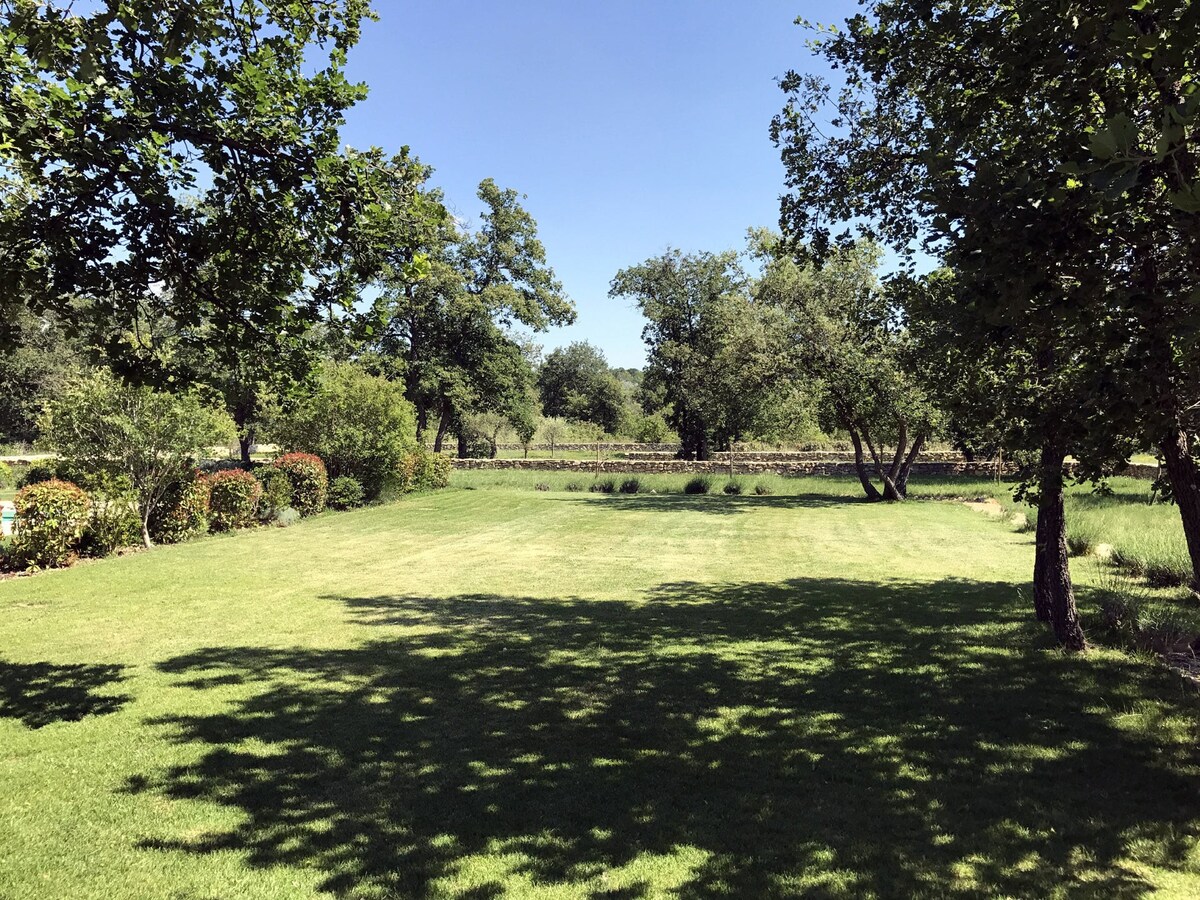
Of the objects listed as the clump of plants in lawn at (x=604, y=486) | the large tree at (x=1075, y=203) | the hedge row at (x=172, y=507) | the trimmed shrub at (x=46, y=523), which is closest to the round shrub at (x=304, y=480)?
the hedge row at (x=172, y=507)

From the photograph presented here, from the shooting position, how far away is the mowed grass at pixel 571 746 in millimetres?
3271

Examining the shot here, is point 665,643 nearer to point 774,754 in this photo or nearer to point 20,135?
point 774,754

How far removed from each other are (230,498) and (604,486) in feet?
51.1

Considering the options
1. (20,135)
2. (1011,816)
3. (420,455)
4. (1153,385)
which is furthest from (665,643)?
(420,455)

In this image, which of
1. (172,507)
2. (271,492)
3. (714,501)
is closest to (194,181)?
(172,507)

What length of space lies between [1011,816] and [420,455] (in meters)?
22.9

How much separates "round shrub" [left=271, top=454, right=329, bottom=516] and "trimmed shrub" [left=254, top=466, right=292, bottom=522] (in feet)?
2.05

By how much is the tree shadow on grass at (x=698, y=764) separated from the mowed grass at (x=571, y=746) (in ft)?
0.07

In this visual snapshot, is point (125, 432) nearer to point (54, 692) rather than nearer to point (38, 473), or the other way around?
point (38, 473)

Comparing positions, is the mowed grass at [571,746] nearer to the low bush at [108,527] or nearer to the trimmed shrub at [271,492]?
the low bush at [108,527]

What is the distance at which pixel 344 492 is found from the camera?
19.5 meters

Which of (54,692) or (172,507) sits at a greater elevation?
(172,507)

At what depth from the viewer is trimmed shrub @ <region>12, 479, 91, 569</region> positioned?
1018 cm

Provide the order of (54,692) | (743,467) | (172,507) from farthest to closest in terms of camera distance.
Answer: (743,467)
(172,507)
(54,692)
